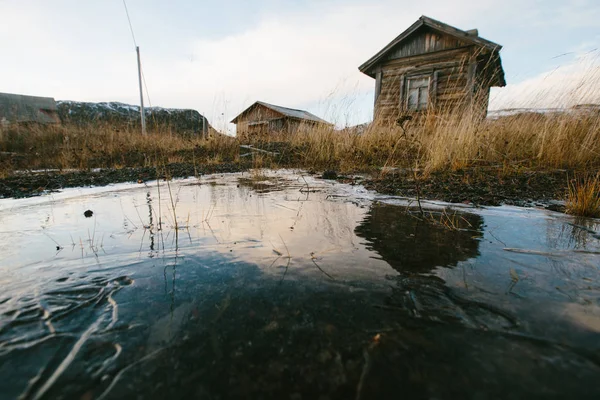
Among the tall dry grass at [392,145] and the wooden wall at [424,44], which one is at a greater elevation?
the wooden wall at [424,44]

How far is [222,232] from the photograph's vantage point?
1528 mm

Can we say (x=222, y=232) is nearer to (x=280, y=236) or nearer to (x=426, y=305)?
(x=280, y=236)

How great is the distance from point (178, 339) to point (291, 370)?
29cm

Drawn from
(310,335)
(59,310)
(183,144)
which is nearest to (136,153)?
(183,144)

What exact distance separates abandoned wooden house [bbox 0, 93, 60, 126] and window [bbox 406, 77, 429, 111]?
19.1m

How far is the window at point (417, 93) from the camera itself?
966 cm

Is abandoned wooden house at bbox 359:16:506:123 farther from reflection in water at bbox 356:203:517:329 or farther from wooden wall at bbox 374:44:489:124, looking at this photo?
reflection in water at bbox 356:203:517:329

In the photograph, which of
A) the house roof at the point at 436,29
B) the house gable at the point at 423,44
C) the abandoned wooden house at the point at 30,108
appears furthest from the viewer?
the abandoned wooden house at the point at 30,108

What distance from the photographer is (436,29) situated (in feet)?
29.6

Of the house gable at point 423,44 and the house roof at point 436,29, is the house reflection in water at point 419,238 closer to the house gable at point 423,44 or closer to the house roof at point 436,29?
the house roof at point 436,29

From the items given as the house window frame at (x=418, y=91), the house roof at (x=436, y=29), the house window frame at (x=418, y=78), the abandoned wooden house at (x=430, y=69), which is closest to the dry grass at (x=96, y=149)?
the abandoned wooden house at (x=430, y=69)

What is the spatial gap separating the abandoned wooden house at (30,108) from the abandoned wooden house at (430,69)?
60.1ft

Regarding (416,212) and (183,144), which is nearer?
(416,212)

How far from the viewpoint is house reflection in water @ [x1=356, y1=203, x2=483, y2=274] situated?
42.9 inches
